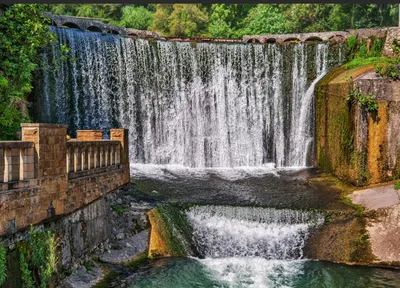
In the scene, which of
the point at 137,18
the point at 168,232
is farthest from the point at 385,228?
the point at 137,18

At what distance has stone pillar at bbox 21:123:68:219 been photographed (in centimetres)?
1000

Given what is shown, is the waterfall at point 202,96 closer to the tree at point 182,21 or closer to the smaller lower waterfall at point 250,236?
the smaller lower waterfall at point 250,236

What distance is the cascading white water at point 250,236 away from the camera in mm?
14492

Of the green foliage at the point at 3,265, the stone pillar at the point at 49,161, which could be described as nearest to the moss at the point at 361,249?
the stone pillar at the point at 49,161

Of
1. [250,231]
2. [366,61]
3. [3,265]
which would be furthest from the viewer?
[366,61]

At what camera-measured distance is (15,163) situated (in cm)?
940

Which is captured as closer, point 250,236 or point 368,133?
point 250,236

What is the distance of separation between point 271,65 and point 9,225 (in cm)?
1897

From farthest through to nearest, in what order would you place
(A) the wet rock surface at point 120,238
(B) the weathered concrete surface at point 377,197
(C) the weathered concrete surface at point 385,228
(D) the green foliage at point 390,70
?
1. (D) the green foliage at point 390,70
2. (B) the weathered concrete surface at point 377,197
3. (C) the weathered concrete surface at point 385,228
4. (A) the wet rock surface at point 120,238

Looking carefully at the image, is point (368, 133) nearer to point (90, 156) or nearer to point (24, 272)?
point (90, 156)

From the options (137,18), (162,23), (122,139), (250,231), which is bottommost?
(250,231)

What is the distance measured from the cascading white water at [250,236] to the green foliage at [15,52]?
5.66 meters

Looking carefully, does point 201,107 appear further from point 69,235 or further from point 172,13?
point 172,13

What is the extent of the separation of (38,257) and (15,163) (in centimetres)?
185
